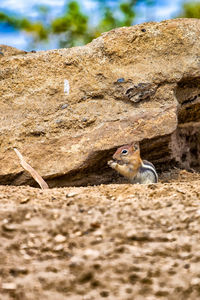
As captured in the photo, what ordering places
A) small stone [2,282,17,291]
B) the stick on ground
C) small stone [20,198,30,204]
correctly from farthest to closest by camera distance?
the stick on ground
small stone [20,198,30,204]
small stone [2,282,17,291]

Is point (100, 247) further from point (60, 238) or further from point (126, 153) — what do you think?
point (126, 153)

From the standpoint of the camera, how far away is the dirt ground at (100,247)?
3.07 m

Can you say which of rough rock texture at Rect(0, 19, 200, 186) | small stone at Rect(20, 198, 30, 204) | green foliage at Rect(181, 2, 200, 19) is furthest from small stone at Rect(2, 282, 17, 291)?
green foliage at Rect(181, 2, 200, 19)

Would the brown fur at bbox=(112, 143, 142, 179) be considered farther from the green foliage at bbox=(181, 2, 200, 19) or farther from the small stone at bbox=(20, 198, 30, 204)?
the green foliage at bbox=(181, 2, 200, 19)

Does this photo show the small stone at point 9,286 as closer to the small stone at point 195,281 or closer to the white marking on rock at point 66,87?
the small stone at point 195,281

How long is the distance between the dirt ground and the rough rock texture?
68.2 inches

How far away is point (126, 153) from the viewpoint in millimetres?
5484

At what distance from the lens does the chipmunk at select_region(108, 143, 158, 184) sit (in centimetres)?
551

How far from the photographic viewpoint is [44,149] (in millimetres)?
5664

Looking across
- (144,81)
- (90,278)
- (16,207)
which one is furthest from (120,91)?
(90,278)

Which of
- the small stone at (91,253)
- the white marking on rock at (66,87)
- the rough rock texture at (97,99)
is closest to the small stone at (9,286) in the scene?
the small stone at (91,253)

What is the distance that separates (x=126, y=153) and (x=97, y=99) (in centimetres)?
93

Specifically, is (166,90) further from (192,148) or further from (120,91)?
(192,148)

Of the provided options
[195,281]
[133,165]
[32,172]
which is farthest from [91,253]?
[133,165]
